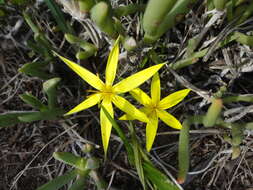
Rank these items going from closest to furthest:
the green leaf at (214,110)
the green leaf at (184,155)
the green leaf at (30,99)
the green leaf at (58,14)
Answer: the green leaf at (214,110), the green leaf at (184,155), the green leaf at (30,99), the green leaf at (58,14)

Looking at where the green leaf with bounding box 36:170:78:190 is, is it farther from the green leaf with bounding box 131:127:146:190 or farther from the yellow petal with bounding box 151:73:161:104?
the yellow petal with bounding box 151:73:161:104

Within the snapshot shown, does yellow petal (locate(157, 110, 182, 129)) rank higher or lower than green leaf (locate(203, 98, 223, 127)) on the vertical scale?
lower

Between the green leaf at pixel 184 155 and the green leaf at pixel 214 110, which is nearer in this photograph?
the green leaf at pixel 214 110

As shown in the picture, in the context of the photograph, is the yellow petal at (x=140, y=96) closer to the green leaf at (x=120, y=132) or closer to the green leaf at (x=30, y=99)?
the green leaf at (x=120, y=132)

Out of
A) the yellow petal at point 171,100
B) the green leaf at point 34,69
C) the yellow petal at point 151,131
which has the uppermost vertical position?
the green leaf at point 34,69

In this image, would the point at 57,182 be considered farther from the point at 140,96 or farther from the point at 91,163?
the point at 140,96

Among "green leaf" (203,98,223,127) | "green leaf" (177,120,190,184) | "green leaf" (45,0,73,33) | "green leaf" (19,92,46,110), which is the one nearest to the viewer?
"green leaf" (203,98,223,127)

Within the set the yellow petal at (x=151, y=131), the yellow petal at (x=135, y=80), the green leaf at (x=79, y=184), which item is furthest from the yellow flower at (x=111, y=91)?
the green leaf at (x=79, y=184)

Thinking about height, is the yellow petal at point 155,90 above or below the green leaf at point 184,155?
above

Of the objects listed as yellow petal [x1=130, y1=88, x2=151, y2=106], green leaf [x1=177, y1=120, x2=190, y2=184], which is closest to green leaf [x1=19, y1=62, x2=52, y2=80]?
yellow petal [x1=130, y1=88, x2=151, y2=106]
